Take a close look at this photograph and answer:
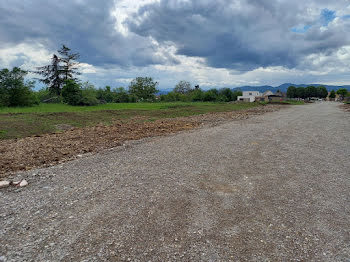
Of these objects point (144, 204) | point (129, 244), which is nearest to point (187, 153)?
point (144, 204)

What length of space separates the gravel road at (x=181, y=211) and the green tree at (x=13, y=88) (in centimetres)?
2084

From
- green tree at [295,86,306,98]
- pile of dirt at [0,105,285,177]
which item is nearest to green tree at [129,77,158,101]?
pile of dirt at [0,105,285,177]

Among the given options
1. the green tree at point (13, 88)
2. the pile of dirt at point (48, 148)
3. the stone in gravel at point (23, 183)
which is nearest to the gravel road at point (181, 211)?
the stone in gravel at point (23, 183)

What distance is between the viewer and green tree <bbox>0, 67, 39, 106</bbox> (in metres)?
21.5

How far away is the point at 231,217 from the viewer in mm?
3578

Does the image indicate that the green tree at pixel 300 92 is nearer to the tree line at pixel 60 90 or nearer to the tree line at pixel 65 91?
the tree line at pixel 65 91

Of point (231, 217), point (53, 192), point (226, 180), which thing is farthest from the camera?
point (226, 180)

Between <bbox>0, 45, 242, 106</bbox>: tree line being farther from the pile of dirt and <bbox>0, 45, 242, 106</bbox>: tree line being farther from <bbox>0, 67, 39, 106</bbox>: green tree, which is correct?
the pile of dirt

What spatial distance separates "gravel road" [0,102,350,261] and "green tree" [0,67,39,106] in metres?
20.8

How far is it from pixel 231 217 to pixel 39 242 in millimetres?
2814

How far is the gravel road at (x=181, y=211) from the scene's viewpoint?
2850 millimetres

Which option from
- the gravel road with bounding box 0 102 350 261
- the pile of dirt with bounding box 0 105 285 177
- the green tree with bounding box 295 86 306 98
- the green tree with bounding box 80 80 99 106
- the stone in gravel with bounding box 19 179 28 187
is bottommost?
the gravel road with bounding box 0 102 350 261

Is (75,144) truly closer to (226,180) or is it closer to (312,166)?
(226,180)

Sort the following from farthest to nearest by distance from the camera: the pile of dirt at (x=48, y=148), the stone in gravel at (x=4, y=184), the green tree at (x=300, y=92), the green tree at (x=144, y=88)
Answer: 1. the green tree at (x=300, y=92)
2. the green tree at (x=144, y=88)
3. the pile of dirt at (x=48, y=148)
4. the stone in gravel at (x=4, y=184)
